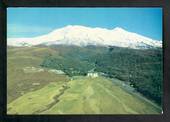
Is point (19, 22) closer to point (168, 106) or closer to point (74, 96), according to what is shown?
point (74, 96)

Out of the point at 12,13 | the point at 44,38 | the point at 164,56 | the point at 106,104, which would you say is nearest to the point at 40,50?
the point at 44,38

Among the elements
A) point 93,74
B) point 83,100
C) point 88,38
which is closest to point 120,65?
point 93,74

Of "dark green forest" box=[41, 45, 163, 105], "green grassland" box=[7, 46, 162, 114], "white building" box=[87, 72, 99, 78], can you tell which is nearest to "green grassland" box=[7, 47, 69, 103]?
"green grassland" box=[7, 46, 162, 114]

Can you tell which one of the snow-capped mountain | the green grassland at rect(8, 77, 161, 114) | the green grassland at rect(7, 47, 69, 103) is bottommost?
the green grassland at rect(8, 77, 161, 114)

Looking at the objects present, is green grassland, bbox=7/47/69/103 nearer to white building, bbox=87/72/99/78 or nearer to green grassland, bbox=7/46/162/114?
green grassland, bbox=7/46/162/114

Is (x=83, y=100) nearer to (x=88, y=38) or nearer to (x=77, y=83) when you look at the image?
(x=77, y=83)

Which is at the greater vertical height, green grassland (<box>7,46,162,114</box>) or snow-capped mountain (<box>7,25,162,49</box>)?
snow-capped mountain (<box>7,25,162,49</box>)
